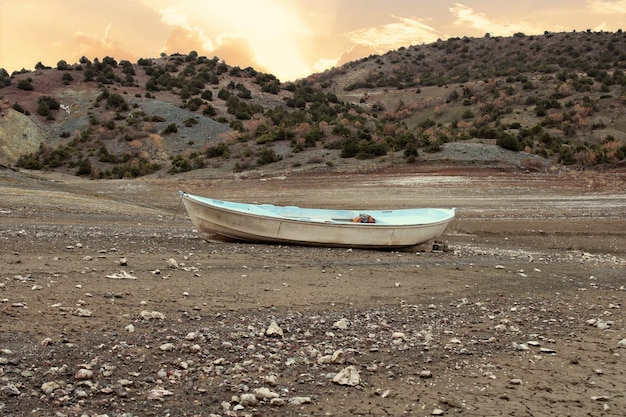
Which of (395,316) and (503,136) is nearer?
(395,316)

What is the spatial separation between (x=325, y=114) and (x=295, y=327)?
54121mm

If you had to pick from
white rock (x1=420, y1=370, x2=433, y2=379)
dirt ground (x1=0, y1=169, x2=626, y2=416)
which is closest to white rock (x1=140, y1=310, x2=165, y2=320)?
dirt ground (x1=0, y1=169, x2=626, y2=416)

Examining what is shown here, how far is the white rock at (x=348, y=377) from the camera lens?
6.30 m

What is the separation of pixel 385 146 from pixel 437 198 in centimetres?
1185

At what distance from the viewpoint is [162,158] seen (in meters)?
43.6

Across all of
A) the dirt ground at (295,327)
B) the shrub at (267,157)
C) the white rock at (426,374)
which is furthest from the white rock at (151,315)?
the shrub at (267,157)

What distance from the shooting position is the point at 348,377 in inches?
251

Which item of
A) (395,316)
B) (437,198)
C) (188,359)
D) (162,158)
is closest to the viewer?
(188,359)

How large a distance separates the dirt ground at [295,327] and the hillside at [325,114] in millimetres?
21505

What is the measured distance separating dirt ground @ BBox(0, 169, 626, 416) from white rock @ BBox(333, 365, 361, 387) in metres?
0.02

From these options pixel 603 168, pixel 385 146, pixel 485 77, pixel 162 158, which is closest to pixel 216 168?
pixel 162 158

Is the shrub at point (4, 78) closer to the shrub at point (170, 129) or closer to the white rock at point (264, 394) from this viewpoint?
the shrub at point (170, 129)

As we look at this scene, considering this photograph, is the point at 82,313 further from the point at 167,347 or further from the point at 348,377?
the point at 348,377

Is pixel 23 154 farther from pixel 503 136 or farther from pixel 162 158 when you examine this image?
pixel 503 136
